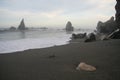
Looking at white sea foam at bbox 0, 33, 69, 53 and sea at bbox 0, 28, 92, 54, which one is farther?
sea at bbox 0, 28, 92, 54

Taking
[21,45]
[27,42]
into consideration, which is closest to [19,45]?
[21,45]

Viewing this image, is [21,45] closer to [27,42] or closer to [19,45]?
[19,45]

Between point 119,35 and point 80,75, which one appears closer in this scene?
point 80,75

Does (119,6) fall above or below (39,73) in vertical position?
above

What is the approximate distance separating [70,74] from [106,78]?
49.1 inches

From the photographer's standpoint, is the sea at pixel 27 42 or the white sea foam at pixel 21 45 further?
the sea at pixel 27 42

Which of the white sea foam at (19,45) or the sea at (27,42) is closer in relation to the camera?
the white sea foam at (19,45)

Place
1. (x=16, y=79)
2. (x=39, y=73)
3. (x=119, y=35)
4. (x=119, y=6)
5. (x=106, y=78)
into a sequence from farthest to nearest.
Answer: (x=119, y=35), (x=119, y=6), (x=39, y=73), (x=16, y=79), (x=106, y=78)

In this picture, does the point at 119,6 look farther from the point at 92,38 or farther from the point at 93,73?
the point at 93,73

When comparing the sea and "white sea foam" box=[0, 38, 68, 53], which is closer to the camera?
"white sea foam" box=[0, 38, 68, 53]

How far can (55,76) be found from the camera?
448 centimetres

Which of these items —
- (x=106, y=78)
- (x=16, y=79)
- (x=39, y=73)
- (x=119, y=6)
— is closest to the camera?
(x=106, y=78)

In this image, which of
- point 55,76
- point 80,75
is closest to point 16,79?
point 55,76

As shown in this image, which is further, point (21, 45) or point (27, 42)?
point (27, 42)
